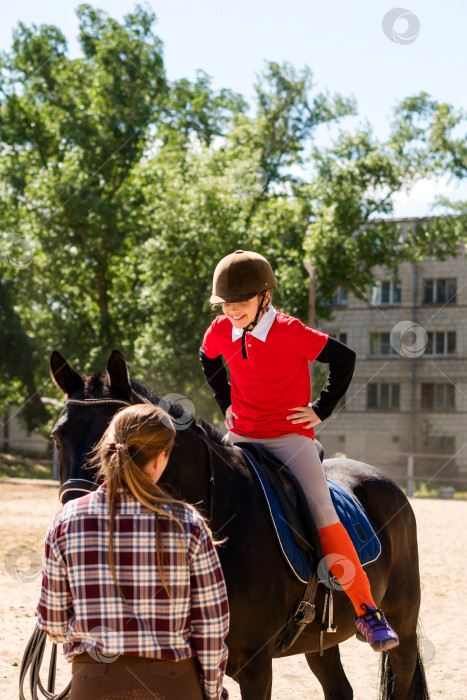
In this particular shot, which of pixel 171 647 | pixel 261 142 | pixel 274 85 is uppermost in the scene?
pixel 274 85

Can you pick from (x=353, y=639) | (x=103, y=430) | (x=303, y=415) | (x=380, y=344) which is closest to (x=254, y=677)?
(x=303, y=415)

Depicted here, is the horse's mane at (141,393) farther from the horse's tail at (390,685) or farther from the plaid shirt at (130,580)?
the horse's tail at (390,685)

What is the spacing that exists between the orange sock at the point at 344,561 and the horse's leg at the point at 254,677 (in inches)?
26.4

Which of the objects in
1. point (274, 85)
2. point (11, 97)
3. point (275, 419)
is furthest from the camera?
point (274, 85)

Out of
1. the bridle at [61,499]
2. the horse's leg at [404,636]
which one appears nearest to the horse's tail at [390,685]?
the horse's leg at [404,636]

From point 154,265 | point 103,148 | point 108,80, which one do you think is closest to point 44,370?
point 154,265

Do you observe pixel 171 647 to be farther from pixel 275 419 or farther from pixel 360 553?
pixel 360 553

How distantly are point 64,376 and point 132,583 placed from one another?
1171 mm

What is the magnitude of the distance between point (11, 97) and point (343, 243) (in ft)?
46.2

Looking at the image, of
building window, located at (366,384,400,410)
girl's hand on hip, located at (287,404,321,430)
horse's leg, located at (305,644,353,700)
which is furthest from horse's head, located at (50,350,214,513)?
building window, located at (366,384,400,410)

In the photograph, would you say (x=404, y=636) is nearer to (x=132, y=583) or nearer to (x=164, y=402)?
(x=164, y=402)

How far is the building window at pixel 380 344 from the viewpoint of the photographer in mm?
46094

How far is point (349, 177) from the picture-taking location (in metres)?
27.5

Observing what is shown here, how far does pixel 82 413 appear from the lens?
122 inches
